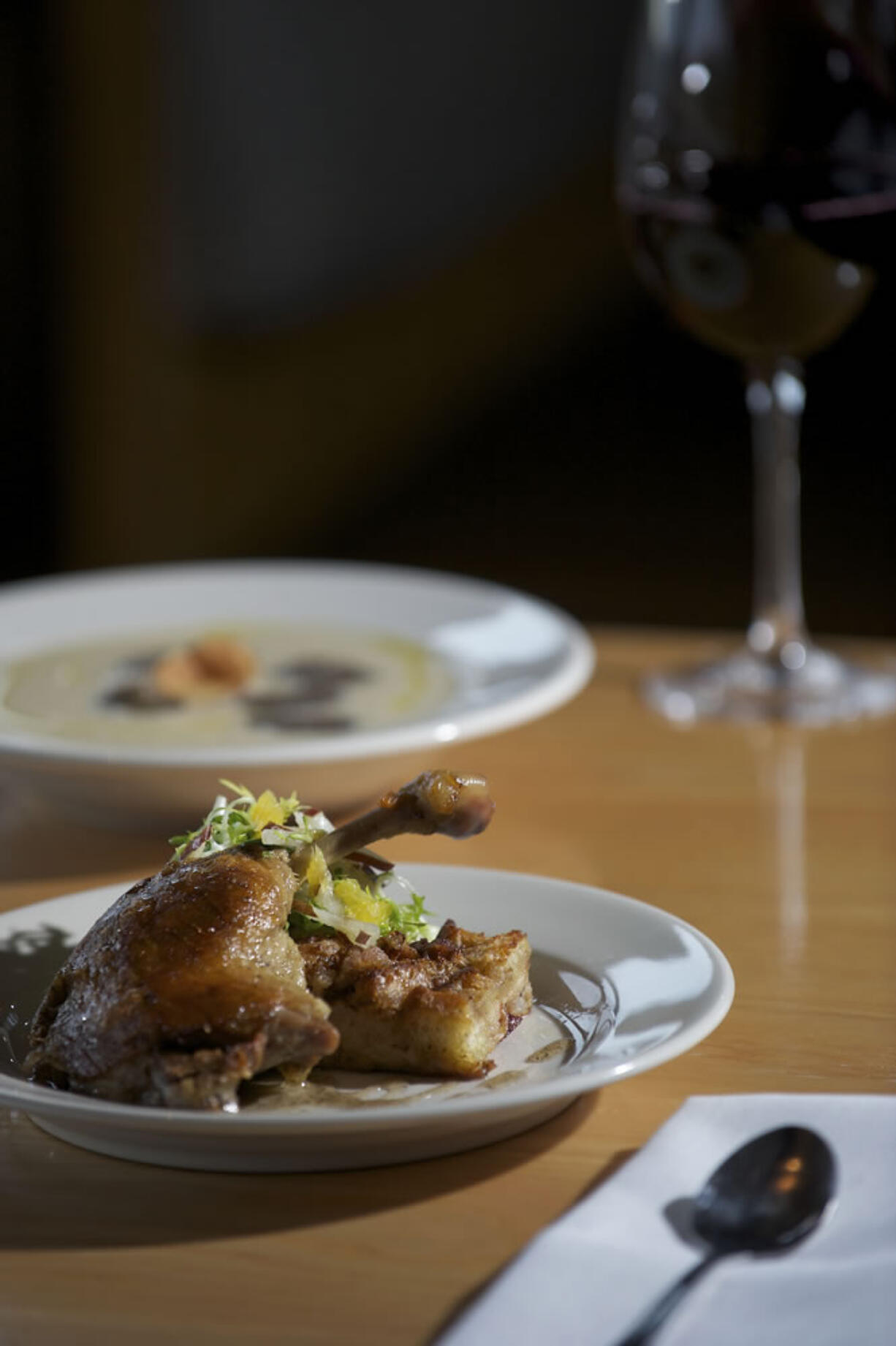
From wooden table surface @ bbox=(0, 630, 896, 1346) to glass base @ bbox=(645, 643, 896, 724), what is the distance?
A: 39 millimetres

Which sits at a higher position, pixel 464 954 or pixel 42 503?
pixel 464 954

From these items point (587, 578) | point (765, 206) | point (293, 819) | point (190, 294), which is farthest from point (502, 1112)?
point (587, 578)

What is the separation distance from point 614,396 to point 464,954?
6.17 metres

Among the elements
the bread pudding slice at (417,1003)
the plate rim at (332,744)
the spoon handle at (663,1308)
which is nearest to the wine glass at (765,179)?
the plate rim at (332,744)

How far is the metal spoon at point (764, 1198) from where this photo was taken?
646 mm

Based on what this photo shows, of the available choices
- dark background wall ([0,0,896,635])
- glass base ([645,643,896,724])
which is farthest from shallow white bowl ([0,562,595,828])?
dark background wall ([0,0,896,635])

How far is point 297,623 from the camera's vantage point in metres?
1.67

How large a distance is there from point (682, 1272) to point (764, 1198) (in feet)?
0.19

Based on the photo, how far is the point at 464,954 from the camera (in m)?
0.82

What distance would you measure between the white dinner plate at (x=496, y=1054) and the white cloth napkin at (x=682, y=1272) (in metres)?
0.05

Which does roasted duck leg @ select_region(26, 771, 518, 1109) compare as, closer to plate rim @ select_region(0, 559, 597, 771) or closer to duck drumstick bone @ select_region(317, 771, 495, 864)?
duck drumstick bone @ select_region(317, 771, 495, 864)

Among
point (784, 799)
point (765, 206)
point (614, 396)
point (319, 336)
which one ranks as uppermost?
point (765, 206)

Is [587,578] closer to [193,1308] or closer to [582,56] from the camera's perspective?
[582,56]

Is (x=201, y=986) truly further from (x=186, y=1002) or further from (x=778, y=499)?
(x=778, y=499)
